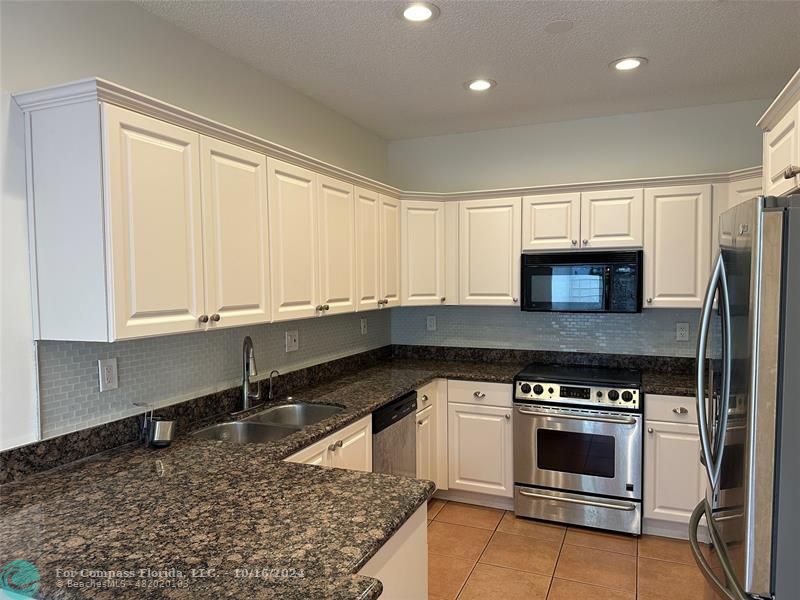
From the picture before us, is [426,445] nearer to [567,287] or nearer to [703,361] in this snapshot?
[567,287]

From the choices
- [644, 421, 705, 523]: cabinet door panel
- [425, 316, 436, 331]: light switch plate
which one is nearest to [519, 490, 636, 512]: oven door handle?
[644, 421, 705, 523]: cabinet door panel

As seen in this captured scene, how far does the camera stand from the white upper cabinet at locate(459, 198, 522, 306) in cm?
362

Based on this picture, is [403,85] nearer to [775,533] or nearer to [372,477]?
[372,477]

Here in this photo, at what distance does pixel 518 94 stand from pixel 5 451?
303 centimetres

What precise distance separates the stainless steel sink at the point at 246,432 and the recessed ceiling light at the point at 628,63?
7.90 ft

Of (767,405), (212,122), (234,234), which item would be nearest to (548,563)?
(767,405)

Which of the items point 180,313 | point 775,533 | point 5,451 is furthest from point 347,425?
point 775,533

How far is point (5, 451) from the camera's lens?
168 centimetres

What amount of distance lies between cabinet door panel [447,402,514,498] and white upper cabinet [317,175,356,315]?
3.64 ft

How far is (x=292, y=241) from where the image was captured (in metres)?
2.57

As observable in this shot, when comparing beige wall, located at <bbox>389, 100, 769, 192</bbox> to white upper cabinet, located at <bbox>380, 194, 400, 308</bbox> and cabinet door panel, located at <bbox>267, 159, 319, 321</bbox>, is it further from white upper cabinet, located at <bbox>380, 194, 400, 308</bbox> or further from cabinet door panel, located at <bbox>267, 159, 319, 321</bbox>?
cabinet door panel, located at <bbox>267, 159, 319, 321</bbox>

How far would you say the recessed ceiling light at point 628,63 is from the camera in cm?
270

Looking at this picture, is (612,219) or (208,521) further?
(612,219)

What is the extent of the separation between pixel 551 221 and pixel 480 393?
4.00ft
